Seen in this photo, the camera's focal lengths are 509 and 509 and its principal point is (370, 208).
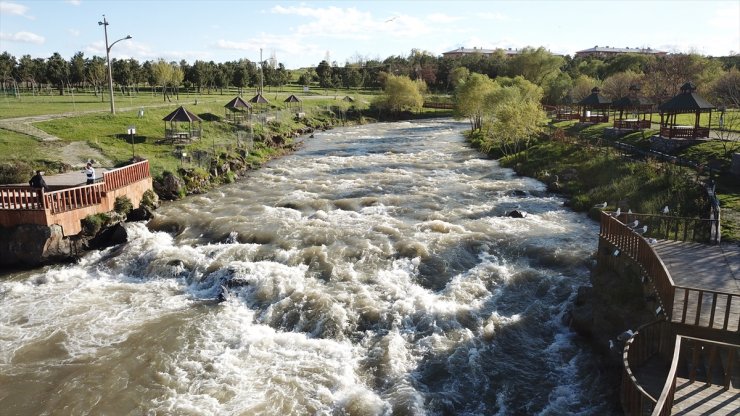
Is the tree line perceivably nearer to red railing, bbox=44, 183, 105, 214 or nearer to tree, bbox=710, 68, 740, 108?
tree, bbox=710, 68, 740, 108

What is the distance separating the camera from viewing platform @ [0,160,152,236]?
20891mm

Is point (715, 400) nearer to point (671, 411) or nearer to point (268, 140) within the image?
point (671, 411)

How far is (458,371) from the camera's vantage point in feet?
44.3

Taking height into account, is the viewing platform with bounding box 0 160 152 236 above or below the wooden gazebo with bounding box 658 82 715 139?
below

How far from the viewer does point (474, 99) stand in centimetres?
5744

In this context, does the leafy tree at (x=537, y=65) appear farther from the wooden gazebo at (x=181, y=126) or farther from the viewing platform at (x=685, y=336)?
the viewing platform at (x=685, y=336)

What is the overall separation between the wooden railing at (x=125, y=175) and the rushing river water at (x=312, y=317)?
2.21 m

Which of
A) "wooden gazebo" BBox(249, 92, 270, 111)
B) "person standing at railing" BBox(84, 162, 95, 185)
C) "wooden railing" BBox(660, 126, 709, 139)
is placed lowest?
"person standing at railing" BBox(84, 162, 95, 185)

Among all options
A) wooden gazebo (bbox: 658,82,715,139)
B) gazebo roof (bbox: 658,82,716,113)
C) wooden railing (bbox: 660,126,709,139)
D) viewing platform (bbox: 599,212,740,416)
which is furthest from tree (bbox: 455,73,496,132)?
viewing platform (bbox: 599,212,740,416)

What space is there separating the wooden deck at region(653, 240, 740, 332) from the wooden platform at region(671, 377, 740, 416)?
174cm

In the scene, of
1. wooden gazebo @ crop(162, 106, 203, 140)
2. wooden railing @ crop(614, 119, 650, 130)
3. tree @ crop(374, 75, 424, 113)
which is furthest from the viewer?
tree @ crop(374, 75, 424, 113)

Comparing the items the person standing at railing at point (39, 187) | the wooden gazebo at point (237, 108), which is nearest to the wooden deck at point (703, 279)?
the person standing at railing at point (39, 187)

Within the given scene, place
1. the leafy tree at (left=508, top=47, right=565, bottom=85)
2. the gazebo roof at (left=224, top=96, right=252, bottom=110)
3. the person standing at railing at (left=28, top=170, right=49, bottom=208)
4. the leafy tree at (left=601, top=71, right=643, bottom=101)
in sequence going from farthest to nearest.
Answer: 1. the leafy tree at (left=508, top=47, right=565, bottom=85)
2. the leafy tree at (left=601, top=71, right=643, bottom=101)
3. the gazebo roof at (left=224, top=96, right=252, bottom=110)
4. the person standing at railing at (left=28, top=170, right=49, bottom=208)

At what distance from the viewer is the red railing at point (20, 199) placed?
20922 millimetres
